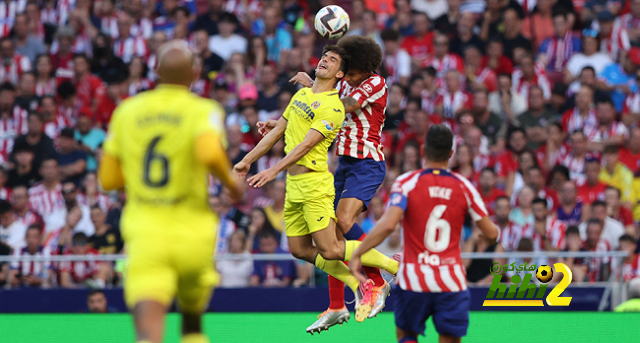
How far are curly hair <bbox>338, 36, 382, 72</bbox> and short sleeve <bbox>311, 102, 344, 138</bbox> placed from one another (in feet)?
1.77

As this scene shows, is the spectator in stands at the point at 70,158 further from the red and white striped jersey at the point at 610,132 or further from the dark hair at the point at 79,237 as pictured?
the red and white striped jersey at the point at 610,132

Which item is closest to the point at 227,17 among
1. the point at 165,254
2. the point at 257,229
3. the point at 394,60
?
Result: the point at 394,60

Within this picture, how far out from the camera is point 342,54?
7625 mm

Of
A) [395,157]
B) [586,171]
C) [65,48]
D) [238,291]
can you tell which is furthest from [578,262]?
[65,48]

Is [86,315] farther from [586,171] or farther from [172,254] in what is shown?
[586,171]

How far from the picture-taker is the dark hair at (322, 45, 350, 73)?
7.56m

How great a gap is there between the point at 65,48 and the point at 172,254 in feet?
36.5

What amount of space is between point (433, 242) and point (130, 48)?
35.6 feet

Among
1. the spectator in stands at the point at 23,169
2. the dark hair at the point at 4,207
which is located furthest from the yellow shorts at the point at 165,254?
the spectator in stands at the point at 23,169

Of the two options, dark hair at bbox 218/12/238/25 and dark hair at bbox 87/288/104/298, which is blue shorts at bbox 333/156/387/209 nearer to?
dark hair at bbox 87/288/104/298

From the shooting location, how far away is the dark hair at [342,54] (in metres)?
7.56

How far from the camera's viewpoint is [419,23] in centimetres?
1415

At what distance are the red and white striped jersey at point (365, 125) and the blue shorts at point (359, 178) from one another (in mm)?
71

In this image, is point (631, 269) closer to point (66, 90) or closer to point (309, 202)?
point (309, 202)
